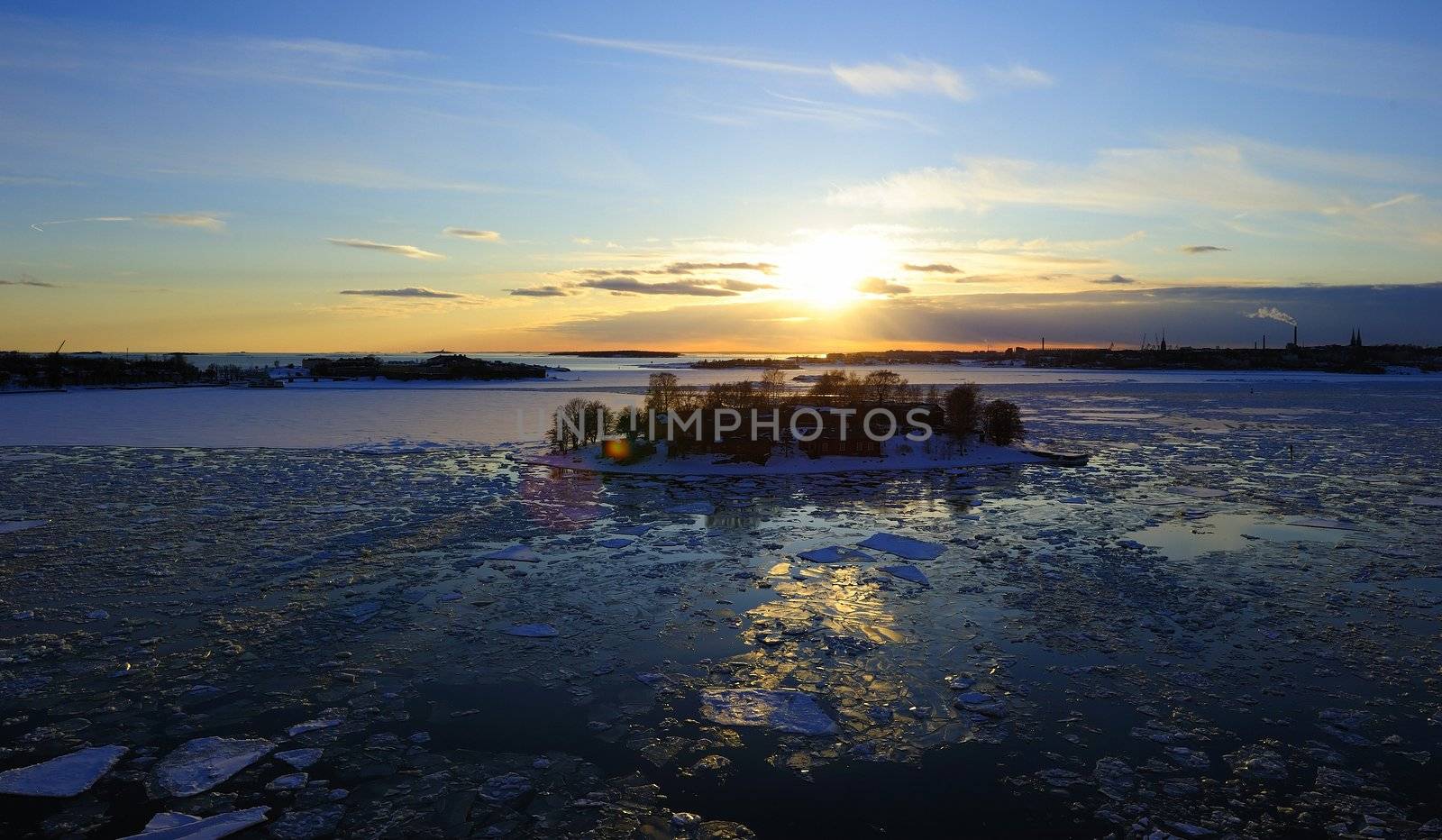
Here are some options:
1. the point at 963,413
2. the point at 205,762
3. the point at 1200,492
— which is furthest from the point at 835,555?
the point at 963,413

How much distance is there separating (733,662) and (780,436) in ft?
74.4

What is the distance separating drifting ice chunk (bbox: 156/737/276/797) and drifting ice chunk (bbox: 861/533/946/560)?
429 inches

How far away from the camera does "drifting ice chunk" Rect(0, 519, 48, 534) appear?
1641 centimetres

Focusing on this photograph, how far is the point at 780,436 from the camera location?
32.0 metres

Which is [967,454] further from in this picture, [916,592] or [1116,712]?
[1116,712]

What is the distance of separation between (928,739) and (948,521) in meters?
11.4

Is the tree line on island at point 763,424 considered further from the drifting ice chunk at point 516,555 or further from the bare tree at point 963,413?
the drifting ice chunk at point 516,555

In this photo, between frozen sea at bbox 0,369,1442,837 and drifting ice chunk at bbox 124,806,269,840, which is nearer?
drifting ice chunk at bbox 124,806,269,840

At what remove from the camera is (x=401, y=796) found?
6.58 m

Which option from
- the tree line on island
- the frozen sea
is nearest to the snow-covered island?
the tree line on island

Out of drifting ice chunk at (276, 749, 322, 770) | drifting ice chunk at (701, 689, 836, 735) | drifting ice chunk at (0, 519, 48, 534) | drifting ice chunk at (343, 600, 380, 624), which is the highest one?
drifting ice chunk at (0, 519, 48, 534)

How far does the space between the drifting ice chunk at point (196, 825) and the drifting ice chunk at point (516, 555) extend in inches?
321

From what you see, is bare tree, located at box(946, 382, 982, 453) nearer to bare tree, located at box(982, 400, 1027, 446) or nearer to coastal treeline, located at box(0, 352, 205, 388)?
bare tree, located at box(982, 400, 1027, 446)

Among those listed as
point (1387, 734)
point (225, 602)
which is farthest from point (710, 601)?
point (1387, 734)
